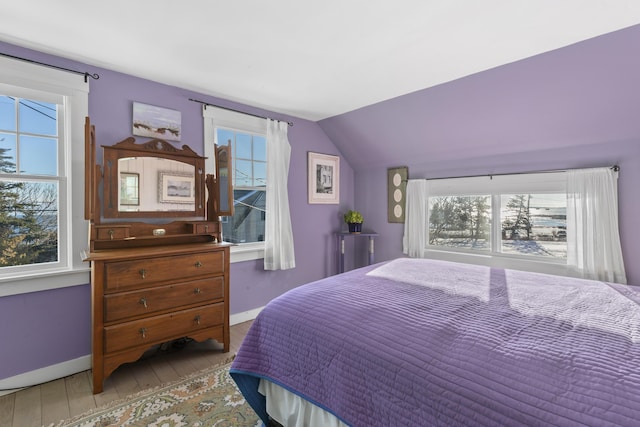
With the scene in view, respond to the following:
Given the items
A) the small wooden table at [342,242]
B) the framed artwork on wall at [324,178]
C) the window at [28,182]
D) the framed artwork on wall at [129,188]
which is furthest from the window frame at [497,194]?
the window at [28,182]

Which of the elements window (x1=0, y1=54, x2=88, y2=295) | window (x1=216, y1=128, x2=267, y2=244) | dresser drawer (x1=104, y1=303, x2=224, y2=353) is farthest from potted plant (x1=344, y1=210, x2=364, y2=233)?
window (x1=0, y1=54, x2=88, y2=295)

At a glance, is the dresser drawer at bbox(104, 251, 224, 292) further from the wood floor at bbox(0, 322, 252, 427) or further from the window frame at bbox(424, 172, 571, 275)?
the window frame at bbox(424, 172, 571, 275)

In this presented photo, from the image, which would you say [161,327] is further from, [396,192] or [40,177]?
[396,192]

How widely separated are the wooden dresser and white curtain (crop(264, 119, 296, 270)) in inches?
32.4

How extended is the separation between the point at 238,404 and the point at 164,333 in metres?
0.79

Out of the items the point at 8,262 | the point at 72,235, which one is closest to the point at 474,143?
the point at 72,235

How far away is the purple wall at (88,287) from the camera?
7.07 ft

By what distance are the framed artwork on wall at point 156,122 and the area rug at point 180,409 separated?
6.43 ft

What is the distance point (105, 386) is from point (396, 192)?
3411mm

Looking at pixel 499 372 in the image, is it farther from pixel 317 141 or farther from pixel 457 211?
pixel 317 141

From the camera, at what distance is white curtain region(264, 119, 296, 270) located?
343 cm

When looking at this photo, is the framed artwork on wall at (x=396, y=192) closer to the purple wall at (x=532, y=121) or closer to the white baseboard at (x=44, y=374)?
the purple wall at (x=532, y=121)

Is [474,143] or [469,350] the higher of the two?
[474,143]

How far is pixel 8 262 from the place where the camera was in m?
2.22
